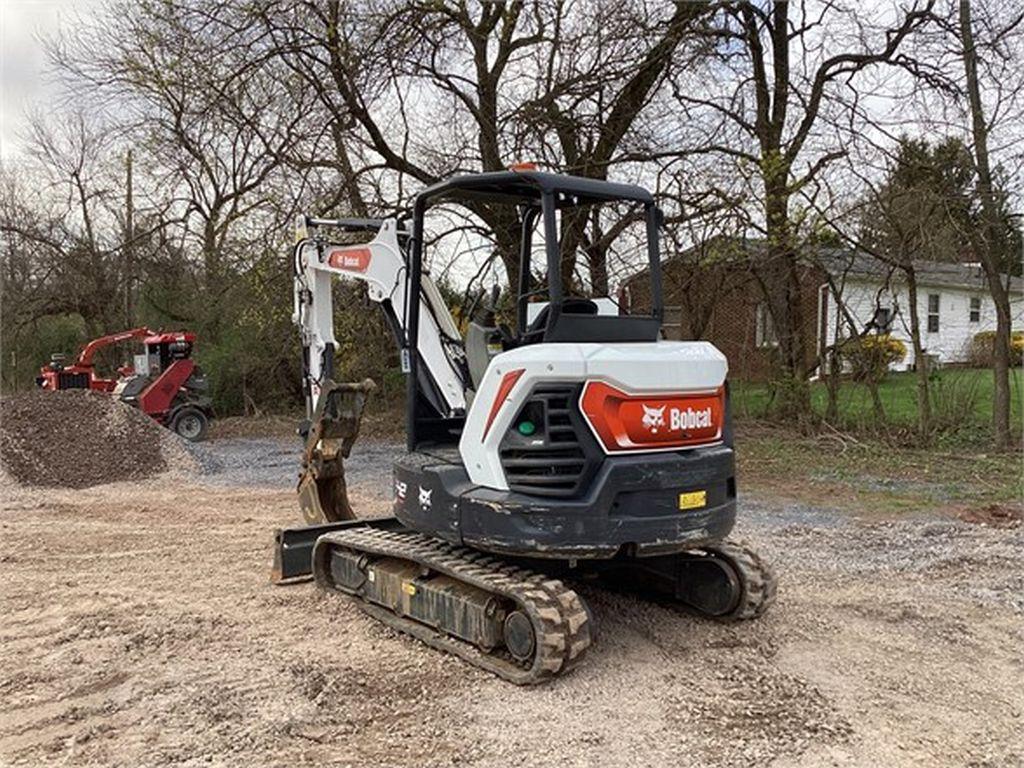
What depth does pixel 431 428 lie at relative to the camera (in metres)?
5.22

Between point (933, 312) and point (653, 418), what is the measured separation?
20.8 m

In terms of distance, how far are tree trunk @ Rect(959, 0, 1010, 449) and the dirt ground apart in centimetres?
484

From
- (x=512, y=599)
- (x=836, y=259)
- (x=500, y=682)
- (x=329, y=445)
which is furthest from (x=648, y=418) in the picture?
(x=836, y=259)

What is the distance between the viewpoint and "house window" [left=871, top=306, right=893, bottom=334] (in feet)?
36.2

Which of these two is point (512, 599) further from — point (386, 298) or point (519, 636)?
point (386, 298)

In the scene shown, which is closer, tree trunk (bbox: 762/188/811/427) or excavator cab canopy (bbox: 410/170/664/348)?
excavator cab canopy (bbox: 410/170/664/348)

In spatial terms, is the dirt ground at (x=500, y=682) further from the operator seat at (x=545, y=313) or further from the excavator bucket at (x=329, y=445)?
the operator seat at (x=545, y=313)

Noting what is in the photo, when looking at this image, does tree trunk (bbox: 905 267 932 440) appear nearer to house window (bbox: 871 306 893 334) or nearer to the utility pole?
house window (bbox: 871 306 893 334)

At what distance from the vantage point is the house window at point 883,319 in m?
11.0

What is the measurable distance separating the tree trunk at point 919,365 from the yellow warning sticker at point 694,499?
7408 millimetres

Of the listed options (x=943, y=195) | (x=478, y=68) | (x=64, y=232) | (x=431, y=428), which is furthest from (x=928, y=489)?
(x=64, y=232)

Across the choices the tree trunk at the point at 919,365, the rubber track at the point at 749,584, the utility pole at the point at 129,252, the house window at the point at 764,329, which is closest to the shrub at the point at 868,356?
the tree trunk at the point at 919,365

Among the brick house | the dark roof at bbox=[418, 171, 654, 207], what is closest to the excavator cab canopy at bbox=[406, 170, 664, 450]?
the dark roof at bbox=[418, 171, 654, 207]

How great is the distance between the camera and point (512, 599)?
4105 millimetres
